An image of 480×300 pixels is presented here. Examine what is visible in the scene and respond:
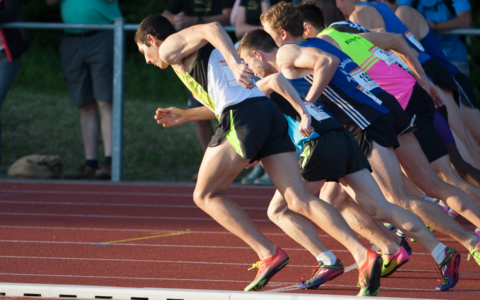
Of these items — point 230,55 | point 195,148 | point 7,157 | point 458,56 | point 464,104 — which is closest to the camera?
point 230,55

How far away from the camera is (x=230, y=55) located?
13.1ft

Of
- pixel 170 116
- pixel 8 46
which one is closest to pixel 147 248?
pixel 170 116

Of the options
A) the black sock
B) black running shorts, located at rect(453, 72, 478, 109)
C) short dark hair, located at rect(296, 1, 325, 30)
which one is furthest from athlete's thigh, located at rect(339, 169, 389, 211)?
the black sock

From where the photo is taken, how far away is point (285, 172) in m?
4.14

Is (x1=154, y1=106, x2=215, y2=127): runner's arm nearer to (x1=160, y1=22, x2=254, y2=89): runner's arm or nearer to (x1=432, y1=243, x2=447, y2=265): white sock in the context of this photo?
(x1=160, y1=22, x2=254, y2=89): runner's arm

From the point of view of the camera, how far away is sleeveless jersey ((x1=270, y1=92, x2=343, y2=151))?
4305mm

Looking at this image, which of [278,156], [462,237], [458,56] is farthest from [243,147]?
[458,56]

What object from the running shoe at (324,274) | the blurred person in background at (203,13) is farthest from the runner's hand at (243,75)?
the blurred person in background at (203,13)

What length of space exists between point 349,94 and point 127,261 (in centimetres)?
199

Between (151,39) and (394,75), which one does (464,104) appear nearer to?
(394,75)

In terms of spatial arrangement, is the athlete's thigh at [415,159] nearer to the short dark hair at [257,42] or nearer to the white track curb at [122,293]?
the short dark hair at [257,42]

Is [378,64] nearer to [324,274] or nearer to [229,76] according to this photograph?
[229,76]

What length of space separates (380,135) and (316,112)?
18.4 inches

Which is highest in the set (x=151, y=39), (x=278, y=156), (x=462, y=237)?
(x=151, y=39)
